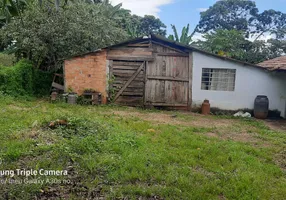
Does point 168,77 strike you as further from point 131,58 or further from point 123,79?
point 123,79

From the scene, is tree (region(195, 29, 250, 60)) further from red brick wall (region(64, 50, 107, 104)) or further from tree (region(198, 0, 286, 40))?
red brick wall (region(64, 50, 107, 104))

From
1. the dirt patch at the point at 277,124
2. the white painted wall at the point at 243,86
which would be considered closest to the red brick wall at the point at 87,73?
the white painted wall at the point at 243,86

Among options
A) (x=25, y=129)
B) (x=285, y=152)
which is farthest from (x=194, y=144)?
(x=25, y=129)

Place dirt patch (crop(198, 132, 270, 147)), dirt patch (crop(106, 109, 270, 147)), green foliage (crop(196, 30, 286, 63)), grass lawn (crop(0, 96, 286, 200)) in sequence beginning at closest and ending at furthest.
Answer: grass lawn (crop(0, 96, 286, 200)) < dirt patch (crop(198, 132, 270, 147)) < dirt patch (crop(106, 109, 270, 147)) < green foliage (crop(196, 30, 286, 63))

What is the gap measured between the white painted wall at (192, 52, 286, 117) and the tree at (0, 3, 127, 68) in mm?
5002

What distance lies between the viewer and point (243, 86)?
9859 mm

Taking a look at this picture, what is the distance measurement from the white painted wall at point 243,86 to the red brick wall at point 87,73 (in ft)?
12.3

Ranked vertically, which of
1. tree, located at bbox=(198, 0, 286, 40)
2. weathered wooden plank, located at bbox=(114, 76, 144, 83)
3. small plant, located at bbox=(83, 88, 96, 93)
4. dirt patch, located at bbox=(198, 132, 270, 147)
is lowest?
dirt patch, located at bbox=(198, 132, 270, 147)

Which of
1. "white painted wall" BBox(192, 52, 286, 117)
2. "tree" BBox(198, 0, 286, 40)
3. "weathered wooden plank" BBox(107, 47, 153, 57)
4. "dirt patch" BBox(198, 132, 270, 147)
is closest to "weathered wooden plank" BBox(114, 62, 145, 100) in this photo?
"weathered wooden plank" BBox(107, 47, 153, 57)

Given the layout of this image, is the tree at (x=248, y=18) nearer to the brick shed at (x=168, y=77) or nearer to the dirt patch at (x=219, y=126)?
the brick shed at (x=168, y=77)

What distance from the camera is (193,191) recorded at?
3.22 m

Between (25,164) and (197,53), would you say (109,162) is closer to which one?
(25,164)

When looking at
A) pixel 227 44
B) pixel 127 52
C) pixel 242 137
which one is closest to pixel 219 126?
pixel 242 137

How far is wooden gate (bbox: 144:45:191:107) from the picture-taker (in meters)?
10.0
